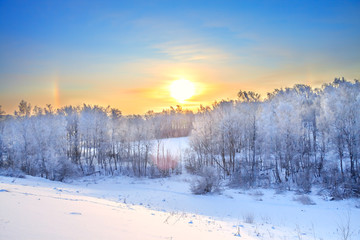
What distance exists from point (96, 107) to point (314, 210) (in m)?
62.8

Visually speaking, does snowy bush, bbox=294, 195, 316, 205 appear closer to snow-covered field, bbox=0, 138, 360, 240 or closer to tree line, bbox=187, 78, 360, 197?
snow-covered field, bbox=0, 138, 360, 240

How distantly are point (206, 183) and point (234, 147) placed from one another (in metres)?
19.6

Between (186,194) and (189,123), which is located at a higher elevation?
(189,123)

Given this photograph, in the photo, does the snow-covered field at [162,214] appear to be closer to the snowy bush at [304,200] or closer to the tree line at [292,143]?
the snowy bush at [304,200]

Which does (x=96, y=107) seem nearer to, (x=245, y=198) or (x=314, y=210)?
(x=245, y=198)

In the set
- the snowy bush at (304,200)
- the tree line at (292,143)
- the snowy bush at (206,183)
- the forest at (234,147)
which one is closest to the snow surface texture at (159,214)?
the snowy bush at (304,200)

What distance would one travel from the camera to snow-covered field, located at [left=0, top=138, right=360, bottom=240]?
5.66 metres

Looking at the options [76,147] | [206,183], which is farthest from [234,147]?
[76,147]

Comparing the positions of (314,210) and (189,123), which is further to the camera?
(189,123)

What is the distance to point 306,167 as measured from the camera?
39.1 meters

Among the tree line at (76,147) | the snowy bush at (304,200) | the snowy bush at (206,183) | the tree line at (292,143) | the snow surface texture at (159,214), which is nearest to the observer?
the snow surface texture at (159,214)

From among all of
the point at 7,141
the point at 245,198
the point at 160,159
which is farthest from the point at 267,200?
the point at 7,141

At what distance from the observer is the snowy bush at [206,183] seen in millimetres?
30078

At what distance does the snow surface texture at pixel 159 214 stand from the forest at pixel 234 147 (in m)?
5.16
